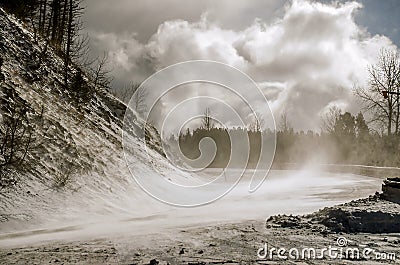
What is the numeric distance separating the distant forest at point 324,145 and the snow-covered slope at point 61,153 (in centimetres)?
1206

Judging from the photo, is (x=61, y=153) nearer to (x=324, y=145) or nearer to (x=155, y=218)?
(x=155, y=218)

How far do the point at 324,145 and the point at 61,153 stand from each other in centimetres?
4874

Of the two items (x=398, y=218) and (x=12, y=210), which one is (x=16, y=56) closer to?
(x=12, y=210)

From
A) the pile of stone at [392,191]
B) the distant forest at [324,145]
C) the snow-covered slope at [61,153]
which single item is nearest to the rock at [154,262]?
the snow-covered slope at [61,153]

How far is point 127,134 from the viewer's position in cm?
2066

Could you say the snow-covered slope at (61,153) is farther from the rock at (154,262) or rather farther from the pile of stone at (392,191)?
the pile of stone at (392,191)

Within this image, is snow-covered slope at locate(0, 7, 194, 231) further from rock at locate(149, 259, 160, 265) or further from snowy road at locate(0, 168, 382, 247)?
rock at locate(149, 259, 160, 265)

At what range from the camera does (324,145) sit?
2184 inches

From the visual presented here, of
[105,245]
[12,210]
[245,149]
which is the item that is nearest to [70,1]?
[12,210]

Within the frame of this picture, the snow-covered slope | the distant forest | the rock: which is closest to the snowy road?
the snow-covered slope

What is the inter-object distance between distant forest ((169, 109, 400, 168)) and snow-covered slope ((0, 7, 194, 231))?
39.6ft

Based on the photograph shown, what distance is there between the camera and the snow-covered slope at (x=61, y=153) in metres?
10.6

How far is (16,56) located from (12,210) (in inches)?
422

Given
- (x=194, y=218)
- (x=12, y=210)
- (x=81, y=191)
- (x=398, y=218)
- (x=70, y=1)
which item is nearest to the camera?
(x=398, y=218)
